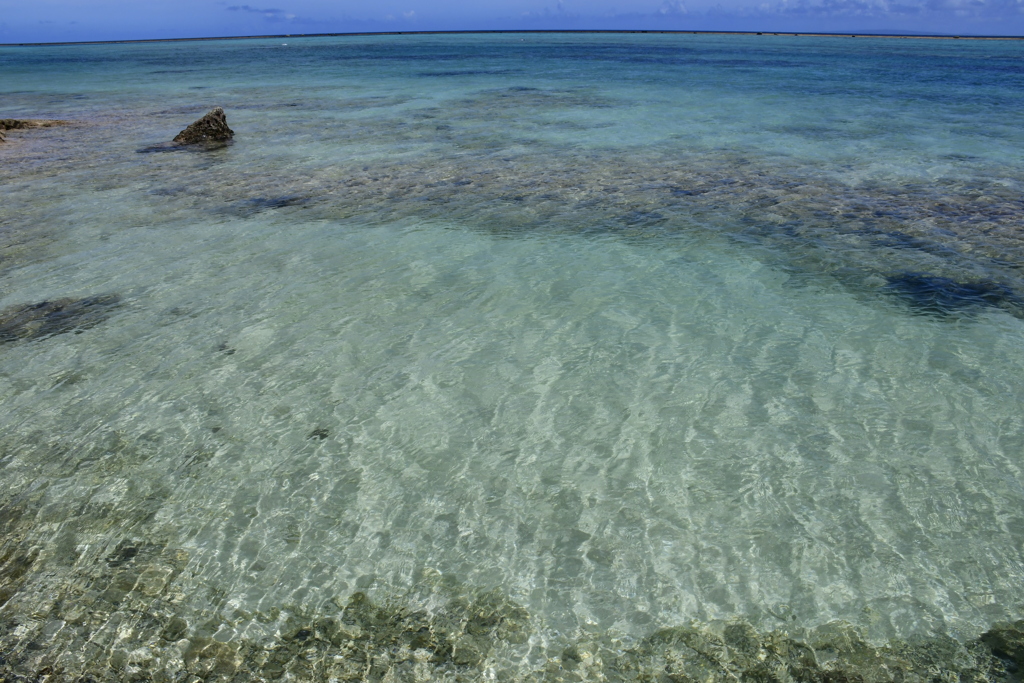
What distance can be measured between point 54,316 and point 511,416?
502cm

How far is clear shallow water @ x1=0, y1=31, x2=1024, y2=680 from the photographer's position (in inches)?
136

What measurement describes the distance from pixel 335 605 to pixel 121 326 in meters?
4.43

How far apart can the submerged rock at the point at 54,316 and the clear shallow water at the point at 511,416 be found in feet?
0.44

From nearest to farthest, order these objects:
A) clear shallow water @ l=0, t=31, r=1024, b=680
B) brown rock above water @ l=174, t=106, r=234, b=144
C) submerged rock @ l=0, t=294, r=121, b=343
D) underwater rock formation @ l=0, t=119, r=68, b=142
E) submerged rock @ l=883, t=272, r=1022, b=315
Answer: clear shallow water @ l=0, t=31, r=1024, b=680 → submerged rock @ l=0, t=294, r=121, b=343 → submerged rock @ l=883, t=272, r=1022, b=315 → brown rock above water @ l=174, t=106, r=234, b=144 → underwater rock formation @ l=0, t=119, r=68, b=142

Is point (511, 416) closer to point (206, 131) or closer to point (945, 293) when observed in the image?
point (945, 293)

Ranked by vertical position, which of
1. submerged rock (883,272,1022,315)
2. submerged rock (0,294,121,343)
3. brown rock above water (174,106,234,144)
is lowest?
submerged rock (883,272,1022,315)

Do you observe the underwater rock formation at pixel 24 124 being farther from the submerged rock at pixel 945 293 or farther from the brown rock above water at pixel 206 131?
the submerged rock at pixel 945 293

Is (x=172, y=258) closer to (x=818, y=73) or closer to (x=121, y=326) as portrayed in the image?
(x=121, y=326)

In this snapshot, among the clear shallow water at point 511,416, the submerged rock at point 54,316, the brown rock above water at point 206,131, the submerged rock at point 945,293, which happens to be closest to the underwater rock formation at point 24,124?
the brown rock above water at point 206,131

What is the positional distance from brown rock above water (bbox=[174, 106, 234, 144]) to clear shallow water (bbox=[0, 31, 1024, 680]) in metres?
4.94

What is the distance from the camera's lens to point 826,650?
3.17 meters

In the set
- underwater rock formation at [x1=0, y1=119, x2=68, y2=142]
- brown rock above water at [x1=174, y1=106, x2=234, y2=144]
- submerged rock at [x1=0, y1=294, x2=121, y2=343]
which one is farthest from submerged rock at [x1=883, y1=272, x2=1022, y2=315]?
underwater rock formation at [x1=0, y1=119, x2=68, y2=142]

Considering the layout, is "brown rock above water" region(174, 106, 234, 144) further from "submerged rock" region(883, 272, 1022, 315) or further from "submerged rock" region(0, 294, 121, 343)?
"submerged rock" region(883, 272, 1022, 315)

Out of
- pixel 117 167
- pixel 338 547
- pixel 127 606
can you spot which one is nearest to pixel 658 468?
pixel 338 547
